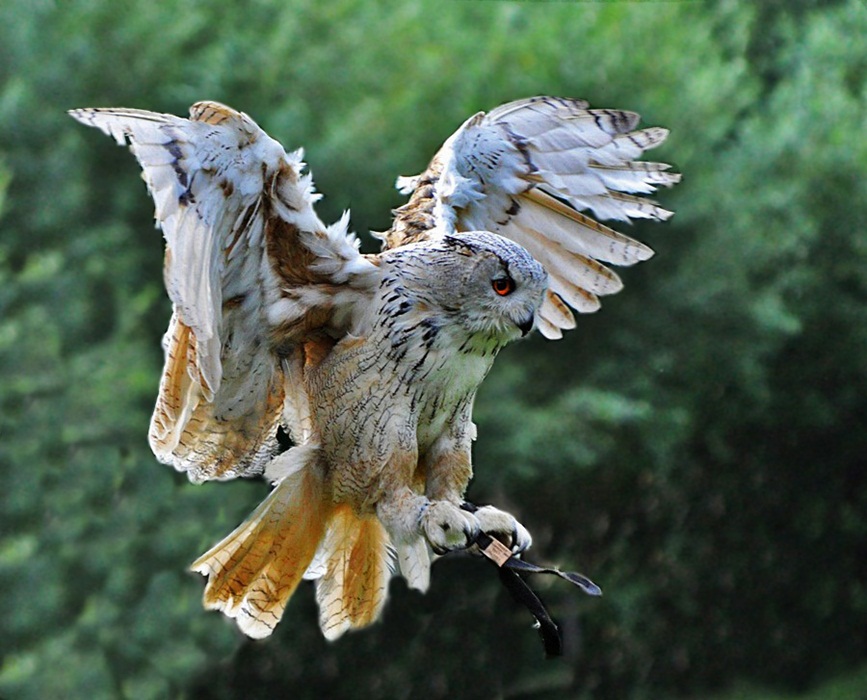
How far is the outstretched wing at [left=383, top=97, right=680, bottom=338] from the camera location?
3.04m

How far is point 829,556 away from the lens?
8461mm

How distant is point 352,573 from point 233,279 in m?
0.78

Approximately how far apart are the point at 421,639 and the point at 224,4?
3347 mm

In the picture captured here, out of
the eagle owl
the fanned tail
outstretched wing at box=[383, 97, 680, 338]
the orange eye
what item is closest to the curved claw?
the eagle owl

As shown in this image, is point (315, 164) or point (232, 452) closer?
point (232, 452)

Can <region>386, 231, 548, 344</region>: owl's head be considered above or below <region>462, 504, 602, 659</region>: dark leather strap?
above

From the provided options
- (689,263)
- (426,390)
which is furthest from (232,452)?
(689,263)

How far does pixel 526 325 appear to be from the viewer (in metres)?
2.58

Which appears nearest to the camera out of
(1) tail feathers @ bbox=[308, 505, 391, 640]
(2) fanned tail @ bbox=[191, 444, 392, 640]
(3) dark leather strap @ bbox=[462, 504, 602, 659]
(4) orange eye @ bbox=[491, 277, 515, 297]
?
(3) dark leather strap @ bbox=[462, 504, 602, 659]

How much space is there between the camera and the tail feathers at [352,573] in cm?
294

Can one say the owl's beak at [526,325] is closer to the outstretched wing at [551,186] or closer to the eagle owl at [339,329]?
the eagle owl at [339,329]

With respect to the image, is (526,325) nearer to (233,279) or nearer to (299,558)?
(233,279)

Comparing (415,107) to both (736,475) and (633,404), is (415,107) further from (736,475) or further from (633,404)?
(736,475)

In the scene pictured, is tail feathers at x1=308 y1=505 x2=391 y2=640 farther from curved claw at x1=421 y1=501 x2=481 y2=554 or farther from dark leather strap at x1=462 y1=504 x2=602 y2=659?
dark leather strap at x1=462 y1=504 x2=602 y2=659
